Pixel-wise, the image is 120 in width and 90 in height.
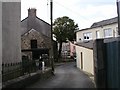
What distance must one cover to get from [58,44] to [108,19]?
2521cm

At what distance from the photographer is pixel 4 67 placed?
15.9 meters

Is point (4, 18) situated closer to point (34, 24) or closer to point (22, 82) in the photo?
point (22, 82)

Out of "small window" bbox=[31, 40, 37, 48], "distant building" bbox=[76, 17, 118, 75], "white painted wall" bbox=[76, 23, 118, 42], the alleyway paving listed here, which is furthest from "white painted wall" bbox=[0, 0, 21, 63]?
"small window" bbox=[31, 40, 37, 48]

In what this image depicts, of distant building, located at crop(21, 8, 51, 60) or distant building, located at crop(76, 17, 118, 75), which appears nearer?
distant building, located at crop(76, 17, 118, 75)

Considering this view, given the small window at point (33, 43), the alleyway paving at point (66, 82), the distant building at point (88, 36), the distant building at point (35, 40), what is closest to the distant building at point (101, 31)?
the distant building at point (88, 36)

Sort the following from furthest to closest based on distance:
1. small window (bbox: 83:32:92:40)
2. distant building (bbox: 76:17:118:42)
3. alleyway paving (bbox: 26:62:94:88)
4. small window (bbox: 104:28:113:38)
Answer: small window (bbox: 83:32:92:40), small window (bbox: 104:28:113:38), distant building (bbox: 76:17:118:42), alleyway paving (bbox: 26:62:94:88)

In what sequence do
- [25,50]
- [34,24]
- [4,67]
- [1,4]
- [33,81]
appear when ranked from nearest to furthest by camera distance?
[4,67], [1,4], [33,81], [25,50], [34,24]

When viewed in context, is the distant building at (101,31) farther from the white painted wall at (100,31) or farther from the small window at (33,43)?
the small window at (33,43)

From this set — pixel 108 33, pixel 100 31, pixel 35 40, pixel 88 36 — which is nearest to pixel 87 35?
pixel 88 36

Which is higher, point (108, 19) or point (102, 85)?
point (108, 19)

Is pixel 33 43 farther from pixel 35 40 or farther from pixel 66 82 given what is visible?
pixel 66 82

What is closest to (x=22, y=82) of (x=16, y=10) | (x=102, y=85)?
(x=102, y=85)

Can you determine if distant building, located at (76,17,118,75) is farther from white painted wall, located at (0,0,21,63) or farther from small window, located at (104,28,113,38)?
white painted wall, located at (0,0,21,63)

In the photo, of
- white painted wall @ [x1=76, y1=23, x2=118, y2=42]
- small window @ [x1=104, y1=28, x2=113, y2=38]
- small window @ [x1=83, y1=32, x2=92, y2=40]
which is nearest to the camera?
white painted wall @ [x1=76, y1=23, x2=118, y2=42]
